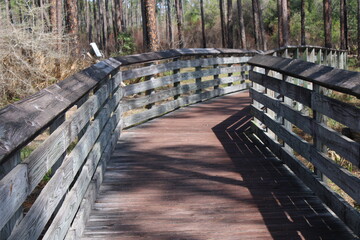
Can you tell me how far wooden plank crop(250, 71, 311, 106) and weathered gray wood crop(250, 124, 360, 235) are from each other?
663 mm

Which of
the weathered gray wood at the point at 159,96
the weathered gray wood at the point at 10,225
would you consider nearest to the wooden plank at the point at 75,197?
the weathered gray wood at the point at 10,225

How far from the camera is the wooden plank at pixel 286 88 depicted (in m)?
5.14

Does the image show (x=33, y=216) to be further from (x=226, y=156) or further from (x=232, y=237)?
(x=226, y=156)

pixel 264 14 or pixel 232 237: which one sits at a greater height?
pixel 264 14

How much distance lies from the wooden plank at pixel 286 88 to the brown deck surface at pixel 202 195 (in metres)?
0.86

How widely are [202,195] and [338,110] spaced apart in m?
1.65

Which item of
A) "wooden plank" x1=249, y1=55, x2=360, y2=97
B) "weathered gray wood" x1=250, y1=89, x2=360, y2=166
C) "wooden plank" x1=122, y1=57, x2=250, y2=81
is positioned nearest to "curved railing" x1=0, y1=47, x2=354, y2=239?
"wooden plank" x1=122, y1=57, x2=250, y2=81

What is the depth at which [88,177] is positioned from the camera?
188 inches

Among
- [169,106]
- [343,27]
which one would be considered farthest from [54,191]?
[343,27]

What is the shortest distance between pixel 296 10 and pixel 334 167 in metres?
51.5

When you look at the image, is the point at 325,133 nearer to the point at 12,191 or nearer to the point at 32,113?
the point at 32,113

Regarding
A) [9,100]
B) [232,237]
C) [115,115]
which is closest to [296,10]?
[9,100]

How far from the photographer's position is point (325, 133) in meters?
4.51

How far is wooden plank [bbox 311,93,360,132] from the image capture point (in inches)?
145
